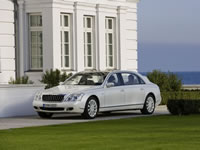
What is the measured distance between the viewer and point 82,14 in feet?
104

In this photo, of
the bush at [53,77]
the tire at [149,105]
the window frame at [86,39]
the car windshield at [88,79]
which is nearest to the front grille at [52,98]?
the car windshield at [88,79]

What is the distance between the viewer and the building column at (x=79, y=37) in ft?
103

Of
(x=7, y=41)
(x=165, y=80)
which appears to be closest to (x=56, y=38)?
(x=7, y=41)

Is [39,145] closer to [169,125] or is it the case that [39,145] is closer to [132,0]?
[169,125]

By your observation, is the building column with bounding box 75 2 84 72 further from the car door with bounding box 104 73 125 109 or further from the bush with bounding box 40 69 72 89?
the car door with bounding box 104 73 125 109

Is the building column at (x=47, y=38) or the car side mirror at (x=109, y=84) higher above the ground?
the building column at (x=47, y=38)

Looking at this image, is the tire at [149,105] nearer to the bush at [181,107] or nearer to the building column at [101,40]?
the bush at [181,107]

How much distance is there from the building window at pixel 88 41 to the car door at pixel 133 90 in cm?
767

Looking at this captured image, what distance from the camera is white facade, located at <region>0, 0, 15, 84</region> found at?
94.6 feet

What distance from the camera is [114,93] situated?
2322 centimetres

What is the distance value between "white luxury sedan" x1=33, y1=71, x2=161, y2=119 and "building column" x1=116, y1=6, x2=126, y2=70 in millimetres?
8599

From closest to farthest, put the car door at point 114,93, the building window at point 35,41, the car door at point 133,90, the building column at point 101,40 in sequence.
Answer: the car door at point 114,93 → the car door at point 133,90 → the building window at point 35,41 → the building column at point 101,40

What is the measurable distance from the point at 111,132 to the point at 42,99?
539cm

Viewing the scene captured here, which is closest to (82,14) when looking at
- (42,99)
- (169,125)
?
(42,99)
